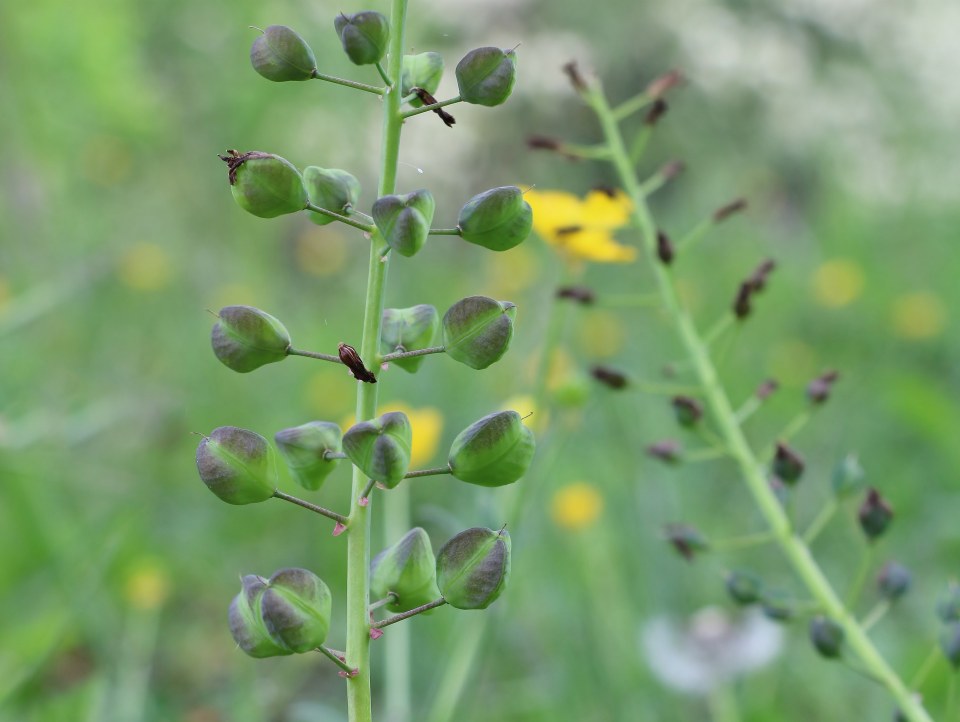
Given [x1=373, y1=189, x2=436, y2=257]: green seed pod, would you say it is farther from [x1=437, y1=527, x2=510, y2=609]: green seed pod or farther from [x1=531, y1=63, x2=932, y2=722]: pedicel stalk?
[x1=531, y1=63, x2=932, y2=722]: pedicel stalk

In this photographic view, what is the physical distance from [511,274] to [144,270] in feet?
5.21

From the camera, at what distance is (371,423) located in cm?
68

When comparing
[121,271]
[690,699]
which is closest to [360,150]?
[121,271]

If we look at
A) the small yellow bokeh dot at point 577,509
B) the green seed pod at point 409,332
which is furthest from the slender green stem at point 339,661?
the small yellow bokeh dot at point 577,509

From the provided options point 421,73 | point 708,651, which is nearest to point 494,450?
point 421,73

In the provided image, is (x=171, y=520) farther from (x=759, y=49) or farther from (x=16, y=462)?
(x=759, y=49)

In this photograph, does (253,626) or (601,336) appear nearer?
Answer: (253,626)

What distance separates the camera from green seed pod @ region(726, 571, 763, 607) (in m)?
1.04

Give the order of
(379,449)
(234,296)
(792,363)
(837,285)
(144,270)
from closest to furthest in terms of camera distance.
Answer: (379,449), (792,363), (837,285), (144,270), (234,296)

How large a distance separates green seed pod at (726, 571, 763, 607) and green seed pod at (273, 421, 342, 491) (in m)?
0.48

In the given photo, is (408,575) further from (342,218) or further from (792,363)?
(792,363)

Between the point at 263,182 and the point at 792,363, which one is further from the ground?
the point at 263,182

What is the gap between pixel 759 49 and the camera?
11156 millimetres

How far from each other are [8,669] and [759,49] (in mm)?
10945
